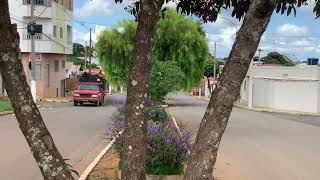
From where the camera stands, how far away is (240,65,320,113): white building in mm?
49250

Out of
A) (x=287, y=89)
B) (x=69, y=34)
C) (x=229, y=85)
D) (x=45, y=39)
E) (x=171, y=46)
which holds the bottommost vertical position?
(x=287, y=89)

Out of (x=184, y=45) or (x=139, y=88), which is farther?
(x=184, y=45)

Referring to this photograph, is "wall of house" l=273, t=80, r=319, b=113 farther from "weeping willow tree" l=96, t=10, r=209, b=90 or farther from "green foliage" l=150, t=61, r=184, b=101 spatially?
"green foliage" l=150, t=61, r=184, b=101

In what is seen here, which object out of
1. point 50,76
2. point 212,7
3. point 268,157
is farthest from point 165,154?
point 50,76

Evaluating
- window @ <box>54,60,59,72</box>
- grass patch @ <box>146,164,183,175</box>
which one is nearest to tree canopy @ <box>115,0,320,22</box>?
grass patch @ <box>146,164,183,175</box>

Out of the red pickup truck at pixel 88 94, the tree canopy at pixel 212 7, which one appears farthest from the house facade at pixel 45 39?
the tree canopy at pixel 212 7

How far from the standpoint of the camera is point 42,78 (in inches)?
2175

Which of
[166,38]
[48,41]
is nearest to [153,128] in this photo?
[166,38]

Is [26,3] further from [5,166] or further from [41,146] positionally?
[41,146]

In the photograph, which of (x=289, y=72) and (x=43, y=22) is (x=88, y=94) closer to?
(x=43, y=22)

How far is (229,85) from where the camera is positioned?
446 centimetres

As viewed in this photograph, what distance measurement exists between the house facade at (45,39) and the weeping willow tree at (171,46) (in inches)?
291

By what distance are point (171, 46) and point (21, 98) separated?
1642 inches

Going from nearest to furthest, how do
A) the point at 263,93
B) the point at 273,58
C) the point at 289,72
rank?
the point at 289,72 → the point at 263,93 → the point at 273,58
